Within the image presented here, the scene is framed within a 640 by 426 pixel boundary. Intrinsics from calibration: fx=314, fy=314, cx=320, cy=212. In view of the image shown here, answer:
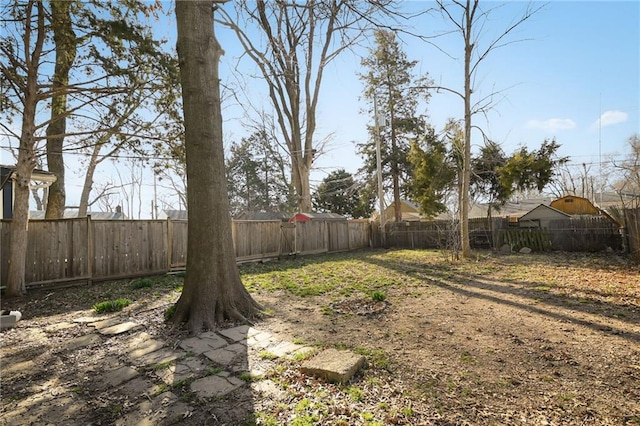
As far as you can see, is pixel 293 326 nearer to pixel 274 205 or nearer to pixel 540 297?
pixel 540 297

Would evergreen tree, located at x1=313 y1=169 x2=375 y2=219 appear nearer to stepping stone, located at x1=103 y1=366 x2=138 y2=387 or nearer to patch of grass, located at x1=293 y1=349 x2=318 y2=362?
patch of grass, located at x1=293 y1=349 x2=318 y2=362

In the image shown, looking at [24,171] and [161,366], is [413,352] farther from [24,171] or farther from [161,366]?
[24,171]

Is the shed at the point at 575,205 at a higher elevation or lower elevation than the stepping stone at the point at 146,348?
higher

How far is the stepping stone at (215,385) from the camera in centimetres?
233

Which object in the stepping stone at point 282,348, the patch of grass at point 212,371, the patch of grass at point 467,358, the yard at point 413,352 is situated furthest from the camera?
the stepping stone at point 282,348

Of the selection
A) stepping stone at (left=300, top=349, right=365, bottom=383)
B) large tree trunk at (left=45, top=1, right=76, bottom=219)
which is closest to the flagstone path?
stepping stone at (left=300, top=349, right=365, bottom=383)

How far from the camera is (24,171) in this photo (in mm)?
5582

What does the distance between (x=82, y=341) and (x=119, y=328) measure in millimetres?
402

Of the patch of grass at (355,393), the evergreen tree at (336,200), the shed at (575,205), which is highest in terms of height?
the evergreen tree at (336,200)

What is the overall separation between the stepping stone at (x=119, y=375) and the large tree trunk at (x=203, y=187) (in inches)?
42.1

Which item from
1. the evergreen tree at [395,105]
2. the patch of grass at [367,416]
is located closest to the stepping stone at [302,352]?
the patch of grass at [367,416]

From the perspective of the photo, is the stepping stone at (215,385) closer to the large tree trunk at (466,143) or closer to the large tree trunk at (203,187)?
the large tree trunk at (203,187)

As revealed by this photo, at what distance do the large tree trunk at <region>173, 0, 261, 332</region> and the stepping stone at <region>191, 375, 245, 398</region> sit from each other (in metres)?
1.39

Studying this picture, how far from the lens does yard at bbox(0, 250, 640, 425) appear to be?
2057 mm
